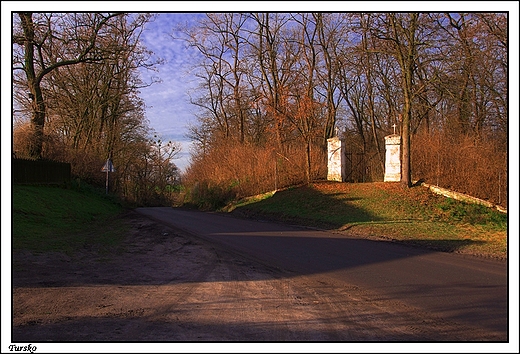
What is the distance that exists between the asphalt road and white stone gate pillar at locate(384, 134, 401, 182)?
40.1 feet

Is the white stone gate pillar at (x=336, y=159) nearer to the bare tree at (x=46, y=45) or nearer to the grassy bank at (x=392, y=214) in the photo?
the grassy bank at (x=392, y=214)

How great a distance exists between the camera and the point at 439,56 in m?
23.5

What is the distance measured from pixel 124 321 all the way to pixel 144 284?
2146mm

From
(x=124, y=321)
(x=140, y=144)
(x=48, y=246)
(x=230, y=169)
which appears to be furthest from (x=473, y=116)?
(x=140, y=144)

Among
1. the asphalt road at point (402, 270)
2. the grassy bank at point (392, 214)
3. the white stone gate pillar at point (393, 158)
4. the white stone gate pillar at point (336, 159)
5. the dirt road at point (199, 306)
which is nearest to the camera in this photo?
the dirt road at point (199, 306)

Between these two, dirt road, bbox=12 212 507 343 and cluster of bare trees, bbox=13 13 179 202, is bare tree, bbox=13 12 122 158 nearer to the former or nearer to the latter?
cluster of bare trees, bbox=13 13 179 202

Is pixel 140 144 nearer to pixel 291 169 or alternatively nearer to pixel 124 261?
pixel 291 169

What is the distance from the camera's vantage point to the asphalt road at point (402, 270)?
689 centimetres

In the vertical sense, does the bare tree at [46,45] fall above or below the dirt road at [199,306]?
above

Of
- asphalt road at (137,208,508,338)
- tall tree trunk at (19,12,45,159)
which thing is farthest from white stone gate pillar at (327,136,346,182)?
tall tree trunk at (19,12,45,159)

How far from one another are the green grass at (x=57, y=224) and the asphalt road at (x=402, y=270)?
3806mm

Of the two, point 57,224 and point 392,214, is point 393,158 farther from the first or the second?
point 57,224

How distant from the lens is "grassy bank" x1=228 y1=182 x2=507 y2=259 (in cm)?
1361

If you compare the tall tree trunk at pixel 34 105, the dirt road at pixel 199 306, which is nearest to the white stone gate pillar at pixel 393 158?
the dirt road at pixel 199 306
